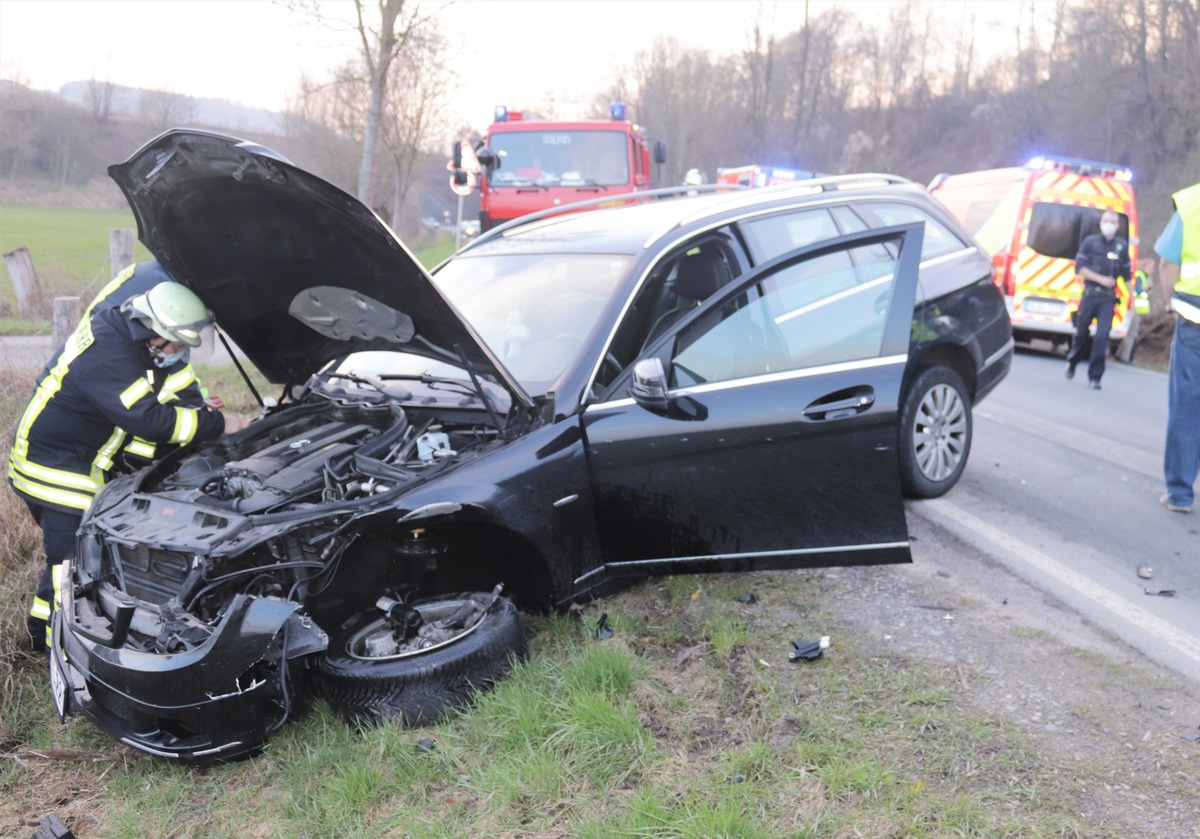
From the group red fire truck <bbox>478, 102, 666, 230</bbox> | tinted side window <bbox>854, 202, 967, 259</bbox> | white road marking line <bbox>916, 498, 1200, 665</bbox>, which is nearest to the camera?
white road marking line <bbox>916, 498, 1200, 665</bbox>

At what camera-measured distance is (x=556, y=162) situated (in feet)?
42.2

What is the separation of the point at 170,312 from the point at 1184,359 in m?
5.05

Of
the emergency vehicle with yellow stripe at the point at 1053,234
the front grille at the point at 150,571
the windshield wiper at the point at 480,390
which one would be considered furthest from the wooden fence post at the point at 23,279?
the emergency vehicle with yellow stripe at the point at 1053,234

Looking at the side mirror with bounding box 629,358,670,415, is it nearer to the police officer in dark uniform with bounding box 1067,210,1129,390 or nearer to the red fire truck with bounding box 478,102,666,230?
the police officer in dark uniform with bounding box 1067,210,1129,390

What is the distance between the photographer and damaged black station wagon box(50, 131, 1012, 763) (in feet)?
9.23

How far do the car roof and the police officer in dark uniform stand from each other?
5300mm

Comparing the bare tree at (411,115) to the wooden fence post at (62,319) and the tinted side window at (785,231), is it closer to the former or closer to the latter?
the wooden fence post at (62,319)

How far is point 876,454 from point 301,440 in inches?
89.5

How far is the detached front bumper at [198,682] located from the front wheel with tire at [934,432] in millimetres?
3141

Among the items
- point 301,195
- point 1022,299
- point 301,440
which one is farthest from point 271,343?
point 1022,299

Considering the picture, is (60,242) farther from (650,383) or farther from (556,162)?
(650,383)

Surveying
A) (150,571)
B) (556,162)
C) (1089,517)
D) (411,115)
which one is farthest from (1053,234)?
(411,115)

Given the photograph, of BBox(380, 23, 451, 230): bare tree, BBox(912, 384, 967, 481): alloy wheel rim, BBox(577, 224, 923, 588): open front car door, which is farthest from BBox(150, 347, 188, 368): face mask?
BBox(380, 23, 451, 230): bare tree

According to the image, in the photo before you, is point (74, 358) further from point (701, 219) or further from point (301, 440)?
point (701, 219)
